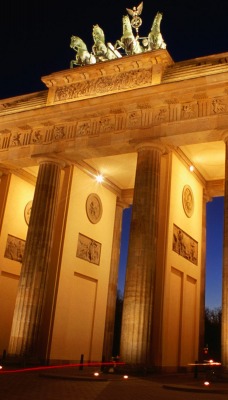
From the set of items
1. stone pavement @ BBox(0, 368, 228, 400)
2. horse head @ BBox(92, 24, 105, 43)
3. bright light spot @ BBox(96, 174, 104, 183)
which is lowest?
stone pavement @ BBox(0, 368, 228, 400)

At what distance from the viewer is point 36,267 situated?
2030 cm

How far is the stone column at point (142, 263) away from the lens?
17.1 meters

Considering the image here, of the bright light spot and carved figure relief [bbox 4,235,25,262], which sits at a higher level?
the bright light spot

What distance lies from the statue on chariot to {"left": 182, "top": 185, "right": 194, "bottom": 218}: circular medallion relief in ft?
23.4

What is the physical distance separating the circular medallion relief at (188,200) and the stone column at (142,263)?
3.79 m

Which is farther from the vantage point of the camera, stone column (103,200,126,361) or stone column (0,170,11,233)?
stone column (103,200,126,361)

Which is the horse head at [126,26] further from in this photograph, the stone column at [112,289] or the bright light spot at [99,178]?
the stone column at [112,289]

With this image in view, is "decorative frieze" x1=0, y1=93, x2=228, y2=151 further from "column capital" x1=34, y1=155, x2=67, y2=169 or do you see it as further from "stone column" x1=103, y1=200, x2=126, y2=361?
"stone column" x1=103, y1=200, x2=126, y2=361

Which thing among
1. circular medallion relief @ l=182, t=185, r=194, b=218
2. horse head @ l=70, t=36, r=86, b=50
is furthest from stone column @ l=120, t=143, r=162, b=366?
horse head @ l=70, t=36, r=86, b=50

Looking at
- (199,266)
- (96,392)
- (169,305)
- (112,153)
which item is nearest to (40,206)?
(112,153)

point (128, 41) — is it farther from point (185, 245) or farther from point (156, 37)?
point (185, 245)

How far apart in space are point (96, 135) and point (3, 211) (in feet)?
23.7

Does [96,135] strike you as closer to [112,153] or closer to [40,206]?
[112,153]

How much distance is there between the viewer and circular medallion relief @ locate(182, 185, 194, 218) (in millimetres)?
22969
